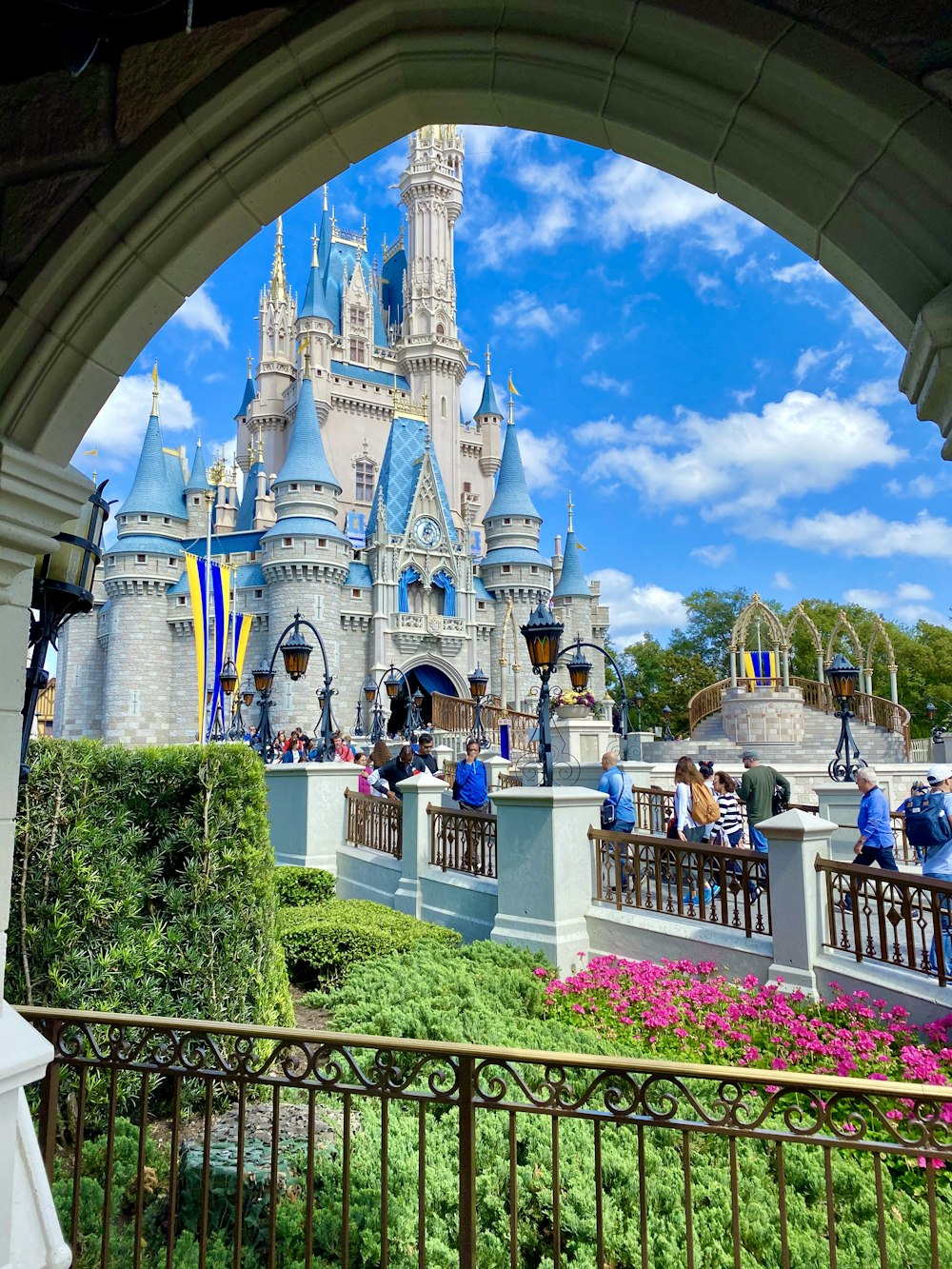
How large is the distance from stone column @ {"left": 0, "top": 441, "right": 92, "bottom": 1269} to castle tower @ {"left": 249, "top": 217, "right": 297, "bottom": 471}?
1975 inches

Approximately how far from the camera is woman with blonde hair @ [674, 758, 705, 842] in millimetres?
9516

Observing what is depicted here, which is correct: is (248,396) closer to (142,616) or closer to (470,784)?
(142,616)

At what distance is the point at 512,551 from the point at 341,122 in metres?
43.6

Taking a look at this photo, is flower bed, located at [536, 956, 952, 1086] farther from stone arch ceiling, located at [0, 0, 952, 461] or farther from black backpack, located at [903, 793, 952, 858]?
stone arch ceiling, located at [0, 0, 952, 461]

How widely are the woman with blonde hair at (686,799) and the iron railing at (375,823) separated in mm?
3328

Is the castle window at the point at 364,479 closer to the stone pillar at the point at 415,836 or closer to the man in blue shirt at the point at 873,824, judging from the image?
the stone pillar at the point at 415,836

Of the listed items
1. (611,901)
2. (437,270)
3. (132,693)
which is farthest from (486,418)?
(611,901)

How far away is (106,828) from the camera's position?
4.82 m

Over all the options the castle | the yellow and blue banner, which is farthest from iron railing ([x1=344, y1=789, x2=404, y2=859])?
the castle

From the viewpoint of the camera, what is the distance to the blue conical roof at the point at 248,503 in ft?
152

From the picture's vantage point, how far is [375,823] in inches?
447

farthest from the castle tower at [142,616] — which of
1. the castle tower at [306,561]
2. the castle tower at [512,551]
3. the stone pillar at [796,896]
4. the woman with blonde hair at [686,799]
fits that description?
the stone pillar at [796,896]

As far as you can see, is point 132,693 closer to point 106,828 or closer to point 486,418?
point 486,418

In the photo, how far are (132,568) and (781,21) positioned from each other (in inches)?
1623
